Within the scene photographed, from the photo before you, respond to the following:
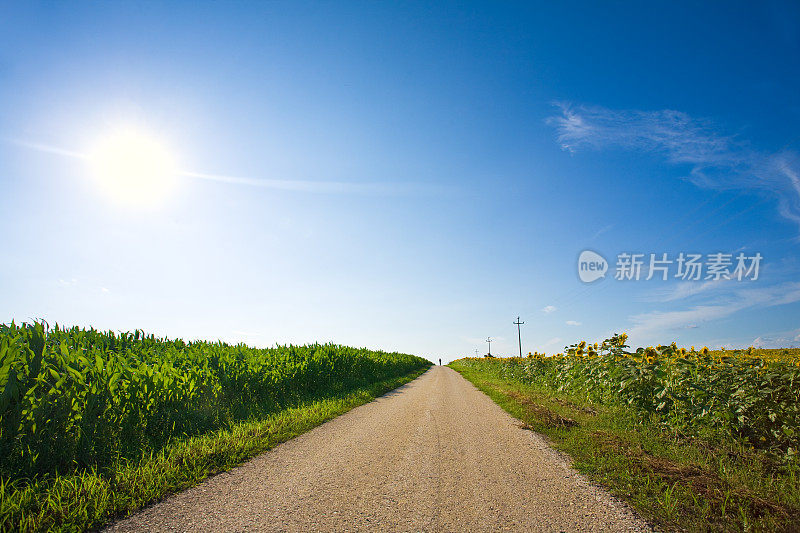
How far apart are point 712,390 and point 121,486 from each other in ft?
30.9

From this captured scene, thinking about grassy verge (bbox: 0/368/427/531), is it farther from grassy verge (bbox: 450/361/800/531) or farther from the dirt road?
grassy verge (bbox: 450/361/800/531)

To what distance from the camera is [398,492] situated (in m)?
4.52

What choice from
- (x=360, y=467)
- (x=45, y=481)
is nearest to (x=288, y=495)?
(x=360, y=467)

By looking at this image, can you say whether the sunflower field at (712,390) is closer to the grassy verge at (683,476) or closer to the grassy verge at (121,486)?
the grassy verge at (683,476)

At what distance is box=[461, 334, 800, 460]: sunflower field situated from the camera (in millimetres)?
5897

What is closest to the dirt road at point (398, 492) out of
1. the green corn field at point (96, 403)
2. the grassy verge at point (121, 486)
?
the grassy verge at point (121, 486)

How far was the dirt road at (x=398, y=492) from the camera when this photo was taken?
3.77 metres

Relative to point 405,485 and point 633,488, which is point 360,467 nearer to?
point 405,485

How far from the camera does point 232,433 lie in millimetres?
7293

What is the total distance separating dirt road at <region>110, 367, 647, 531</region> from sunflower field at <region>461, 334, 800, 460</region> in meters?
2.92

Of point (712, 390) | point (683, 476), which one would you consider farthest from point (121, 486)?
point (712, 390)

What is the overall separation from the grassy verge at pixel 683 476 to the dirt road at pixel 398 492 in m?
0.38

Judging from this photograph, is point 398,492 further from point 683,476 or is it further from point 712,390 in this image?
point 712,390

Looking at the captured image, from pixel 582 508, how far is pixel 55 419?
7.22 m
